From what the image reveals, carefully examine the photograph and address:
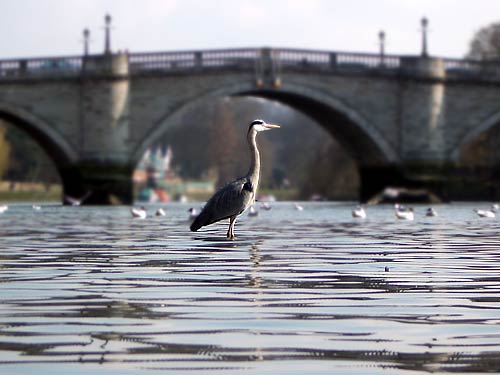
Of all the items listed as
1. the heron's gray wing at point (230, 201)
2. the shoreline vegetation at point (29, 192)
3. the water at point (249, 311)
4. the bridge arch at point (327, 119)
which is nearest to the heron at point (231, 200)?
the heron's gray wing at point (230, 201)

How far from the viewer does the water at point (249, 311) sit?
6926mm

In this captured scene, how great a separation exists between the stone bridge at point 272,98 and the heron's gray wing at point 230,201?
117ft

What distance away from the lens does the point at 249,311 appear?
9000 mm

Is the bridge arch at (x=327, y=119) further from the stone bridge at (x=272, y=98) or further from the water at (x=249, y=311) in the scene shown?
the water at (x=249, y=311)

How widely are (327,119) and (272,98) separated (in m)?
2.68

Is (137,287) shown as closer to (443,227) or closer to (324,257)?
(324,257)

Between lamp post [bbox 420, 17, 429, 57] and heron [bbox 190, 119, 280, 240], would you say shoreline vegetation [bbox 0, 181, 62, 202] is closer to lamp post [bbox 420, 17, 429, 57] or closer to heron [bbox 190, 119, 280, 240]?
lamp post [bbox 420, 17, 429, 57]

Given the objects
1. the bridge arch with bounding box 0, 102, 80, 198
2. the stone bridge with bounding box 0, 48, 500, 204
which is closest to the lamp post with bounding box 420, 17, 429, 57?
the stone bridge with bounding box 0, 48, 500, 204

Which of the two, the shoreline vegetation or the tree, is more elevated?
the tree

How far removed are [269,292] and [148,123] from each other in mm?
45322

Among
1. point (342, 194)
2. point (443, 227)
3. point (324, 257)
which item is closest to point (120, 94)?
point (342, 194)

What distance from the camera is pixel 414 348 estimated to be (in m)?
7.36

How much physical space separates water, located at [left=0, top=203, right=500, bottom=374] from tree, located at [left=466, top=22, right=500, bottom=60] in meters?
62.7

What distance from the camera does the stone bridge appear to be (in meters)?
53.6
